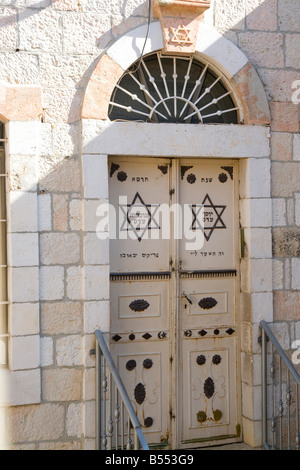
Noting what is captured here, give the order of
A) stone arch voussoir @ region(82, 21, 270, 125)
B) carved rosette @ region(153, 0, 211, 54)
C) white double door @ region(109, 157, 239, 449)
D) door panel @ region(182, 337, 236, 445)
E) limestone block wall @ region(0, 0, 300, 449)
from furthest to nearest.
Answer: door panel @ region(182, 337, 236, 445) < white double door @ region(109, 157, 239, 449) < carved rosette @ region(153, 0, 211, 54) < stone arch voussoir @ region(82, 21, 270, 125) < limestone block wall @ region(0, 0, 300, 449)

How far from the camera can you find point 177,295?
5.53m

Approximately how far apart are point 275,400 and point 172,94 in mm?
2809

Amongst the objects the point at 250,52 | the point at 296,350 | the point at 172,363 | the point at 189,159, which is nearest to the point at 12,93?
the point at 189,159

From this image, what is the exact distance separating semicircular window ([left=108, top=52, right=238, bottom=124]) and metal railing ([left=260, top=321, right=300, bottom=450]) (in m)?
A: 1.91

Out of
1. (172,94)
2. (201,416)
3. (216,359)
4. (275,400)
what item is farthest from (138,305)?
(172,94)

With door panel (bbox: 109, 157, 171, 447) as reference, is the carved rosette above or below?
above

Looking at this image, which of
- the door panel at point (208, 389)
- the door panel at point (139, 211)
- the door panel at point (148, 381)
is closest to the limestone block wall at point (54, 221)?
the door panel at point (139, 211)

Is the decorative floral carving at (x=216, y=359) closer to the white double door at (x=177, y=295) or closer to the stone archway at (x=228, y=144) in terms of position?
the white double door at (x=177, y=295)

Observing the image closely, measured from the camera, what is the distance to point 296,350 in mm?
5730

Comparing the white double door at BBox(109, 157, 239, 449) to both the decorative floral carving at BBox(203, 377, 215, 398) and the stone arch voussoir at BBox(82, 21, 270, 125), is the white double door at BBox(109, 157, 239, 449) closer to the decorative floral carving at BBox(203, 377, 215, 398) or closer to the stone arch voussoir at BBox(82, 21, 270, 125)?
the decorative floral carving at BBox(203, 377, 215, 398)

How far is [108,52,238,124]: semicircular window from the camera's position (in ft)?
17.7

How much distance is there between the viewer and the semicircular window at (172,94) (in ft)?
17.7

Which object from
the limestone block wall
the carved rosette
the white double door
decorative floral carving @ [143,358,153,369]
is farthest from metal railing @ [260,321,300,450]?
the carved rosette

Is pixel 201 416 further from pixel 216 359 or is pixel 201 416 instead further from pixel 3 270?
pixel 3 270
